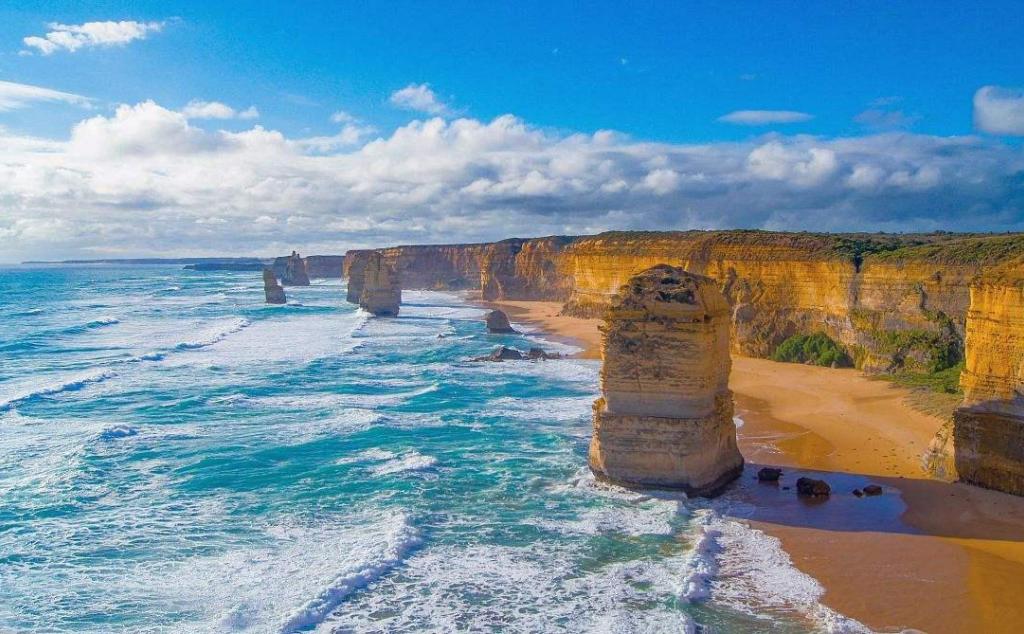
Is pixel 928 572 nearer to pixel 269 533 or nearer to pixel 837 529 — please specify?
pixel 837 529

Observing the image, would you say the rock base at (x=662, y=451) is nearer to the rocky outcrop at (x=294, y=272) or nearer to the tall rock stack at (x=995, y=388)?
the tall rock stack at (x=995, y=388)

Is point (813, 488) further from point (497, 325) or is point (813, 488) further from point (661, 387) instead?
point (497, 325)

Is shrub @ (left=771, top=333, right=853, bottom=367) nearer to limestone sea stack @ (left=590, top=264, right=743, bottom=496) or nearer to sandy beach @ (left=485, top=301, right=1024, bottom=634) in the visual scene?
sandy beach @ (left=485, top=301, right=1024, bottom=634)

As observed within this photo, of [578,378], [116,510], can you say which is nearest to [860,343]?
[578,378]

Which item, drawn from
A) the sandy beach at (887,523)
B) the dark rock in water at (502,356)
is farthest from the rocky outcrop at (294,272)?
the sandy beach at (887,523)

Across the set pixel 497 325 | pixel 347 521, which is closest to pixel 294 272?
pixel 497 325

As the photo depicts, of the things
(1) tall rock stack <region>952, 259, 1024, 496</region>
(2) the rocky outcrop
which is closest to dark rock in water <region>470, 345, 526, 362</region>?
(1) tall rock stack <region>952, 259, 1024, 496</region>
